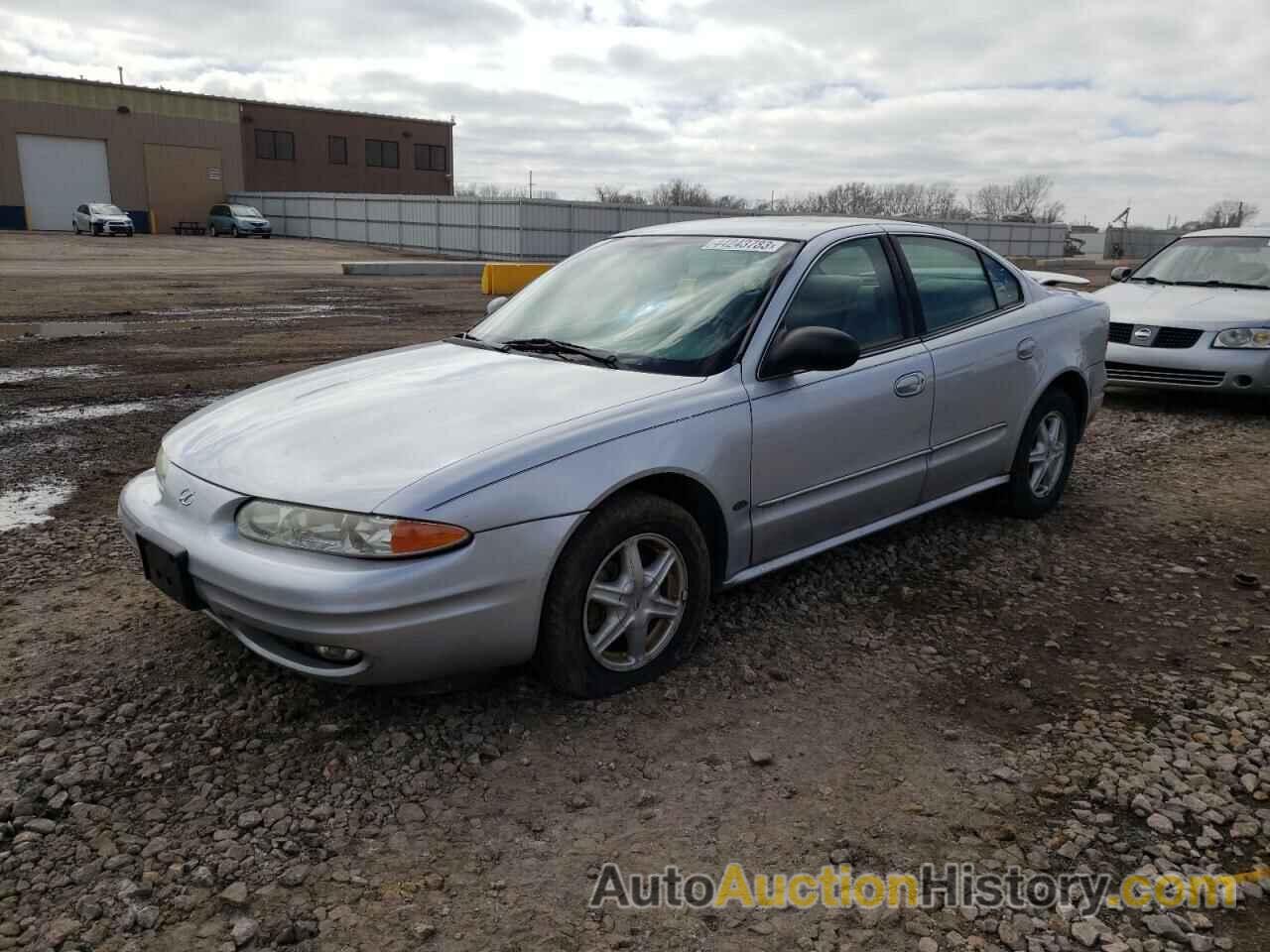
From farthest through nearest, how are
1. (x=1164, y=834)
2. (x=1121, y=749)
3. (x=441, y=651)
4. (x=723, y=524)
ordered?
(x=723, y=524) < (x=1121, y=749) < (x=441, y=651) < (x=1164, y=834)

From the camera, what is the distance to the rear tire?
5031 millimetres

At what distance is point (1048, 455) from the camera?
522 cm

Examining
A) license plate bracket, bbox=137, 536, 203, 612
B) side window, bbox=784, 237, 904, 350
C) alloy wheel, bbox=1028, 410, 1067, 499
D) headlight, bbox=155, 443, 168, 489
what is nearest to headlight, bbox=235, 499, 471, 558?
license plate bracket, bbox=137, 536, 203, 612

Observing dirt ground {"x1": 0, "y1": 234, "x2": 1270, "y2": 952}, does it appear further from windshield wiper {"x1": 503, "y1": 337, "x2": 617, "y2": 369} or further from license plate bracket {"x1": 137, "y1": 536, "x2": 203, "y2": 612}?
windshield wiper {"x1": 503, "y1": 337, "x2": 617, "y2": 369}

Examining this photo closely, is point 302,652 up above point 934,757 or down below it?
above

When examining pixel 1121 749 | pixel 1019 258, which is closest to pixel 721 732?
pixel 1121 749

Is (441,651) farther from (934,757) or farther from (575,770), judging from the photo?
(934,757)

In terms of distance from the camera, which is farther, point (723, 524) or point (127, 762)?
point (723, 524)

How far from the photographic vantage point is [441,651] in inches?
113

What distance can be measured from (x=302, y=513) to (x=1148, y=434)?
265 inches

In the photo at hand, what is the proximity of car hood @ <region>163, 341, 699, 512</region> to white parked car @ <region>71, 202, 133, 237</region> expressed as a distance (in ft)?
148

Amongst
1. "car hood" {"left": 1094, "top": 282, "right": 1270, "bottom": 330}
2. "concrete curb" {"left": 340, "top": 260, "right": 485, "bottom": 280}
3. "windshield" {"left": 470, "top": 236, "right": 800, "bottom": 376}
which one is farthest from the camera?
"concrete curb" {"left": 340, "top": 260, "right": 485, "bottom": 280}

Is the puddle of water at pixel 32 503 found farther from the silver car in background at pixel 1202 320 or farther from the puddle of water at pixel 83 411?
the silver car in background at pixel 1202 320

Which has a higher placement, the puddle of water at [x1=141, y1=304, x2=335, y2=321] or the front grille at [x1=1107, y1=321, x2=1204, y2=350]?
the front grille at [x1=1107, y1=321, x2=1204, y2=350]
